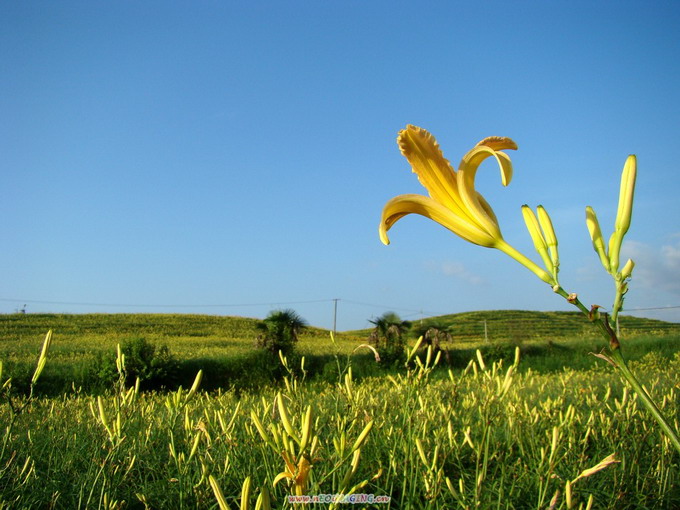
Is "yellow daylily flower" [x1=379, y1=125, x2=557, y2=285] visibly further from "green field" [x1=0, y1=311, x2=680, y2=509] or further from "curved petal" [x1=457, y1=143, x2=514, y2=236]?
"green field" [x1=0, y1=311, x2=680, y2=509]

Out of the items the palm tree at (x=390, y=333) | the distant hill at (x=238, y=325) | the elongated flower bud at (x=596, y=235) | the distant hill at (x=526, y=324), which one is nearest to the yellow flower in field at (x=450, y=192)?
the elongated flower bud at (x=596, y=235)

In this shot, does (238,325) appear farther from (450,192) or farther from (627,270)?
(627,270)

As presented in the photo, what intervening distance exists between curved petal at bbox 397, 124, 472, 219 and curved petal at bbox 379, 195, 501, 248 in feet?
0.12

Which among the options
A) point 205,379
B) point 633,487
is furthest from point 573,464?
point 205,379

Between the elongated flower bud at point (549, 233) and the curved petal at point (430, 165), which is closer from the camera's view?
the elongated flower bud at point (549, 233)

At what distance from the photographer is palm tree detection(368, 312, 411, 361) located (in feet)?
45.3

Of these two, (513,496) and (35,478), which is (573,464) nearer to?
(513,496)

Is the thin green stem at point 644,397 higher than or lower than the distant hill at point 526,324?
higher

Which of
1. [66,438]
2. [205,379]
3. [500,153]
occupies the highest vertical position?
[500,153]

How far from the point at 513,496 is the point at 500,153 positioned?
5.44 ft

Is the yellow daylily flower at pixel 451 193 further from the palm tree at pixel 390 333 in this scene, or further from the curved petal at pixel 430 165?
the palm tree at pixel 390 333

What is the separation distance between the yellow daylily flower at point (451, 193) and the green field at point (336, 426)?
0.44m

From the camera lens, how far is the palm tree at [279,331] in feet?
39.7

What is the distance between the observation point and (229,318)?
29.5 meters
